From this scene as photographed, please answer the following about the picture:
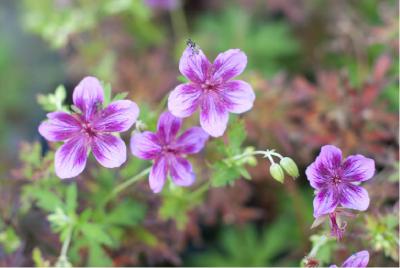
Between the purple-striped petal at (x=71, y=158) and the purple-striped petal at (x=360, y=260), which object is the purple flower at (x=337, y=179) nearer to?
the purple-striped petal at (x=360, y=260)

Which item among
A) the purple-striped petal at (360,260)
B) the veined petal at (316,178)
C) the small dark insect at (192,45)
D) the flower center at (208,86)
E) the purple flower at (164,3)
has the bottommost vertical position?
the purple-striped petal at (360,260)

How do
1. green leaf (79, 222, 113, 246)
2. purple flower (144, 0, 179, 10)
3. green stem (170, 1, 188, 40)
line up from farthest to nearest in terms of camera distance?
green stem (170, 1, 188, 40) → purple flower (144, 0, 179, 10) → green leaf (79, 222, 113, 246)

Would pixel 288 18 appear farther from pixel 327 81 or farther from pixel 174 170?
pixel 174 170

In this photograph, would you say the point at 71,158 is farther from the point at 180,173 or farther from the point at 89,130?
the point at 180,173

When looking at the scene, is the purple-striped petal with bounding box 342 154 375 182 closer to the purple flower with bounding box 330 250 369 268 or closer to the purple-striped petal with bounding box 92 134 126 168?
the purple flower with bounding box 330 250 369 268

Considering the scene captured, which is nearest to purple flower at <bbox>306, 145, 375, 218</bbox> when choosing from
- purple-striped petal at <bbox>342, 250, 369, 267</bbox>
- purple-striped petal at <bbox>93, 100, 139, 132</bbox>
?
purple-striped petal at <bbox>342, 250, 369, 267</bbox>

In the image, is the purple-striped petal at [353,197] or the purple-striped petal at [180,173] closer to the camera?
the purple-striped petal at [353,197]

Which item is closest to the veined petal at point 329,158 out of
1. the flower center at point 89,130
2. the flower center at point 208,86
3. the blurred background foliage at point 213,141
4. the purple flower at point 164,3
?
the blurred background foliage at point 213,141
